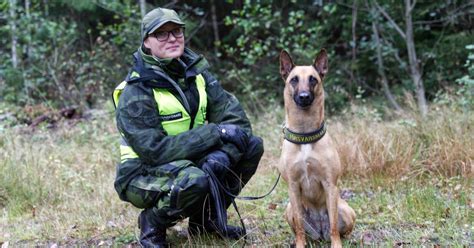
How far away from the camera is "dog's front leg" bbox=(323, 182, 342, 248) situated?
365 cm

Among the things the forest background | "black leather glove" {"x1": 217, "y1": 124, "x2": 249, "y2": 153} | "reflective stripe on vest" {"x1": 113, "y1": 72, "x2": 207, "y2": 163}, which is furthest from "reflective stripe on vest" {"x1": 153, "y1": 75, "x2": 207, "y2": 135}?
the forest background

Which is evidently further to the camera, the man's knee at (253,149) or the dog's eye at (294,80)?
the man's knee at (253,149)

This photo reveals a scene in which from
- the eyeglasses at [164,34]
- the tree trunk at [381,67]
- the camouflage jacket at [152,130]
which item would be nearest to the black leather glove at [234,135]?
the camouflage jacket at [152,130]

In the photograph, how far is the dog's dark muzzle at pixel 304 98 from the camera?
351cm

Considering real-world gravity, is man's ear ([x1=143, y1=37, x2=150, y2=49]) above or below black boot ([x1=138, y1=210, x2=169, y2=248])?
above

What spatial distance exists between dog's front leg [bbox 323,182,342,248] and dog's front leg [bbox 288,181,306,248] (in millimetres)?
197

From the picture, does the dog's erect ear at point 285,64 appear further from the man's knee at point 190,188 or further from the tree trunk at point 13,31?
the tree trunk at point 13,31

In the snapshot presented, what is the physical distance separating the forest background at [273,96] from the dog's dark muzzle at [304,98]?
3.60 ft

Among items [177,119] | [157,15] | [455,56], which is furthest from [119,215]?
[455,56]

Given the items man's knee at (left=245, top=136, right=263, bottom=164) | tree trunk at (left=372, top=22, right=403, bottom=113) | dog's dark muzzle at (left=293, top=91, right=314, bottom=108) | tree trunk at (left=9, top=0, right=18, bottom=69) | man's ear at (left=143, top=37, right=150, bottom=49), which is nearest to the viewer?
dog's dark muzzle at (left=293, top=91, right=314, bottom=108)

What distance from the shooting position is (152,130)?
145 inches

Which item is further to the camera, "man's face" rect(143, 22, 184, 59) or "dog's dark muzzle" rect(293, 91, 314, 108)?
"man's face" rect(143, 22, 184, 59)

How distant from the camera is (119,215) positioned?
517 cm

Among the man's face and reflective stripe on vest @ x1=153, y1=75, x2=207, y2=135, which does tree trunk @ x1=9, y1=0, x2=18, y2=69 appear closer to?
the man's face
